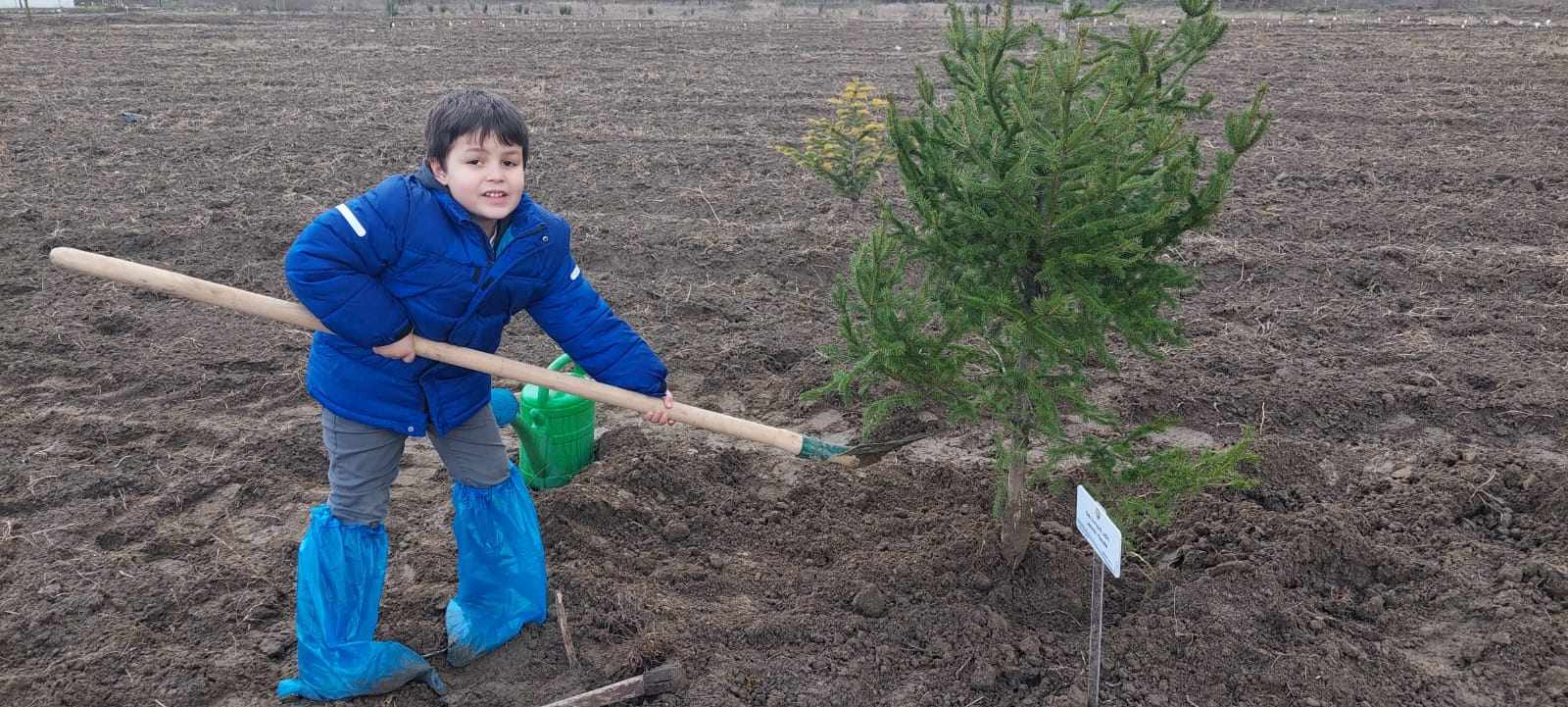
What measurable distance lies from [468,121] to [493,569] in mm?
1483

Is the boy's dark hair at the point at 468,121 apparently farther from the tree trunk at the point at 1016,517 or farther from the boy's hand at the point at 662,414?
the tree trunk at the point at 1016,517

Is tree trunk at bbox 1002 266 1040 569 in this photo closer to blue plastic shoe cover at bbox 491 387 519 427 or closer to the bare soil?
the bare soil

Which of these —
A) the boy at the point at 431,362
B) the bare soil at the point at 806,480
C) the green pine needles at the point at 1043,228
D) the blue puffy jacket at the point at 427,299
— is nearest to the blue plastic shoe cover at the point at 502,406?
the boy at the point at 431,362

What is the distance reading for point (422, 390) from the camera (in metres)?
3.27

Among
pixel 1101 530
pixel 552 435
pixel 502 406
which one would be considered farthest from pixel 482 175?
pixel 1101 530

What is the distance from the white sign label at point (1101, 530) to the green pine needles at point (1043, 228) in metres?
0.27

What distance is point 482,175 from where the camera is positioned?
9.96 feet

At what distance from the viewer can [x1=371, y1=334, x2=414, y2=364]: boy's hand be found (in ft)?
10.1

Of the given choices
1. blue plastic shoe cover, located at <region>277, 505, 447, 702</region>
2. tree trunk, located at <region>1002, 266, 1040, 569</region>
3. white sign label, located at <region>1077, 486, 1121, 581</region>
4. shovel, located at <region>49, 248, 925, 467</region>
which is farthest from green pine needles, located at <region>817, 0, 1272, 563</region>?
blue plastic shoe cover, located at <region>277, 505, 447, 702</region>

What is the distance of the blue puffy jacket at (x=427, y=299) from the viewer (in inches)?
116

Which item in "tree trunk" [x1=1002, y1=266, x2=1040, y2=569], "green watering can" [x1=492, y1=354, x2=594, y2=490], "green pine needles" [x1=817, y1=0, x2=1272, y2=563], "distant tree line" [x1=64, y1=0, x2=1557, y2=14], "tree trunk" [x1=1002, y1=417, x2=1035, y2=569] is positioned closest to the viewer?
"green pine needles" [x1=817, y1=0, x2=1272, y2=563]

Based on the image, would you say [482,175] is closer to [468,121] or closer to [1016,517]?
[468,121]

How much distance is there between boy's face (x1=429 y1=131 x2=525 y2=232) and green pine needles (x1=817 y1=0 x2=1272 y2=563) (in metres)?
1.09

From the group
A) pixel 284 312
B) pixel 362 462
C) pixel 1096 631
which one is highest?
pixel 284 312
